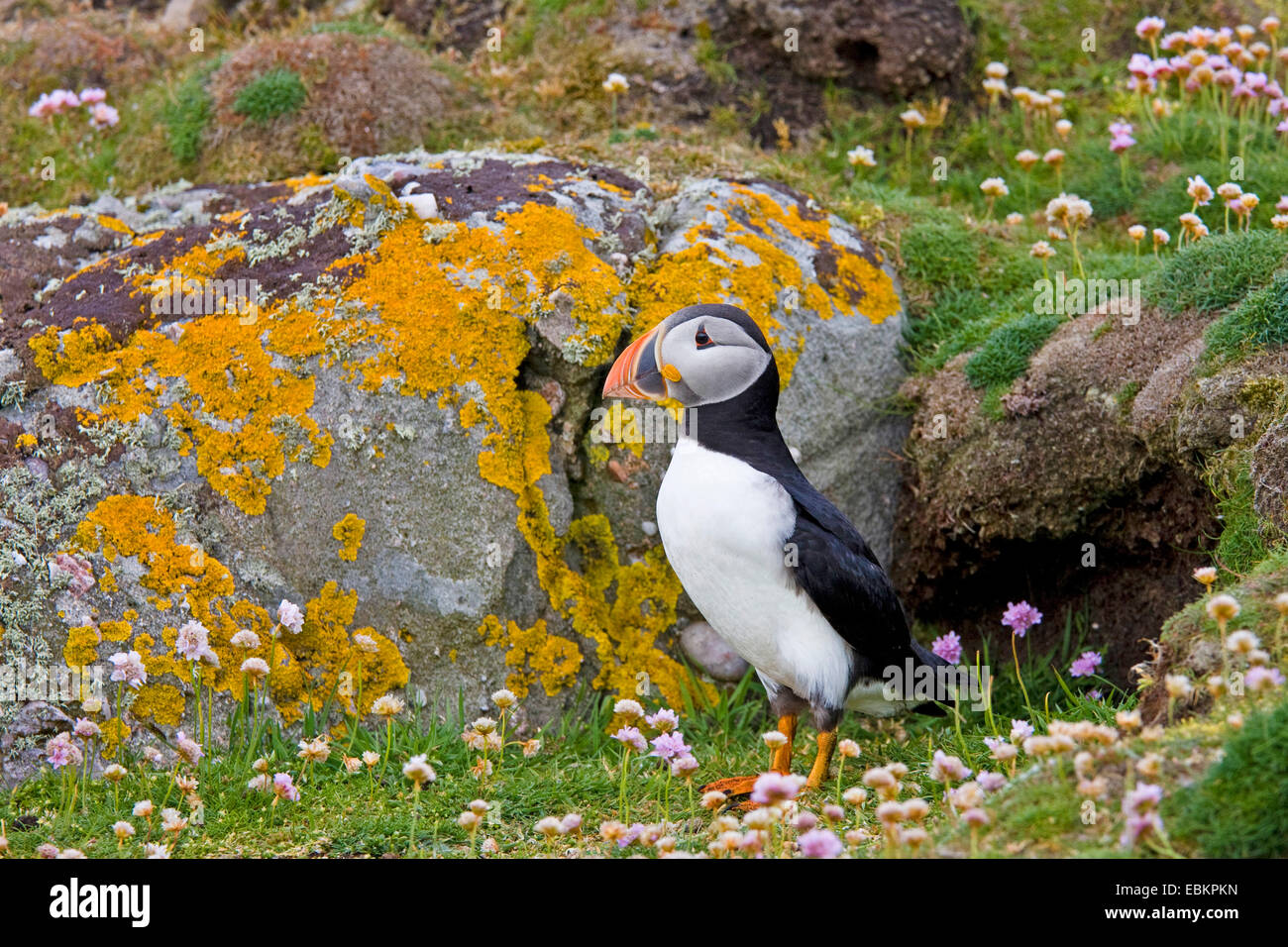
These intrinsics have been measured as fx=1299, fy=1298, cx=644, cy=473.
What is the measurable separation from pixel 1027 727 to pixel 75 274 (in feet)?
16.1

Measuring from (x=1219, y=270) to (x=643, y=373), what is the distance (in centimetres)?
288

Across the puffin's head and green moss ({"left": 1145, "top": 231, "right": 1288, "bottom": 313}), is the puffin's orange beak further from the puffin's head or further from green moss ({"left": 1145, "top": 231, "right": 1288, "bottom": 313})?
green moss ({"left": 1145, "top": 231, "right": 1288, "bottom": 313})

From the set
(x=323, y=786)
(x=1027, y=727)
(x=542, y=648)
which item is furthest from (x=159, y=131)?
(x=1027, y=727)

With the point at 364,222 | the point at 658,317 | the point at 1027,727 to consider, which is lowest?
the point at 1027,727

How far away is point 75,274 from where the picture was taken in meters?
6.34

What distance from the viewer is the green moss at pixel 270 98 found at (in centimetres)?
827

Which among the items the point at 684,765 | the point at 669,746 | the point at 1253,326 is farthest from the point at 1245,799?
the point at 1253,326

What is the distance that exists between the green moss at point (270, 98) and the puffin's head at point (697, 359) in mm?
4382

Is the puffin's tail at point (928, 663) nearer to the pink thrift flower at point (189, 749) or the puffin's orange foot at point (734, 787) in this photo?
the puffin's orange foot at point (734, 787)

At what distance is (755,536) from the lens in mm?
4695

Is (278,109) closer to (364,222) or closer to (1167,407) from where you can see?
(364,222)

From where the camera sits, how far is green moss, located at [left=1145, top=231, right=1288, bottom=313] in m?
5.86

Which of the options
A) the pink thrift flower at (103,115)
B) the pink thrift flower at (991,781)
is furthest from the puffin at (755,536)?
the pink thrift flower at (103,115)

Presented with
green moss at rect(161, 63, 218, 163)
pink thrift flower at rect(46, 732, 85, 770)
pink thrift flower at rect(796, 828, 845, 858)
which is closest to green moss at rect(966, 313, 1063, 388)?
pink thrift flower at rect(796, 828, 845, 858)
